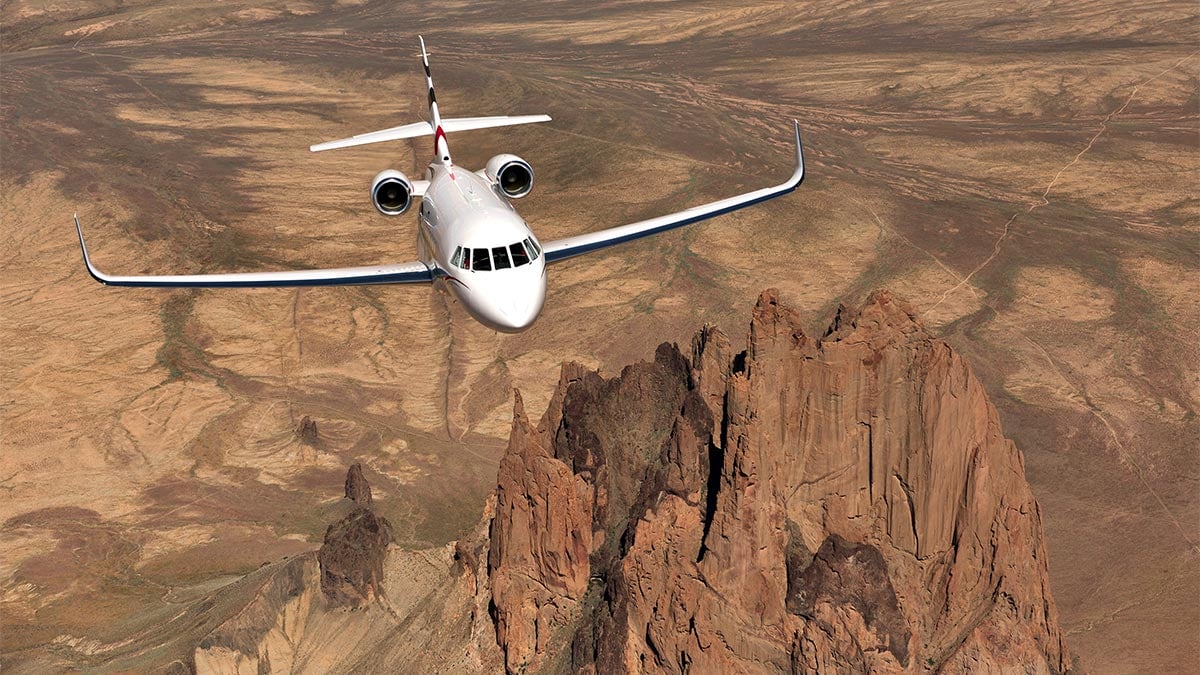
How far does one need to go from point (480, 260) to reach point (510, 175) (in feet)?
40.2

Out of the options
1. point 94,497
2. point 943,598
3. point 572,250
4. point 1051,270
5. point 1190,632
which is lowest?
point 1051,270

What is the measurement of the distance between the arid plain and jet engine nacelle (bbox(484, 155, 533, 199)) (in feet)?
74.0

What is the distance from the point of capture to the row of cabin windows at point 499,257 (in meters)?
40.8

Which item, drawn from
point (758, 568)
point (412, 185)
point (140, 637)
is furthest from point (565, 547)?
point (140, 637)

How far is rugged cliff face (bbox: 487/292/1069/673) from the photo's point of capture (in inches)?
1404

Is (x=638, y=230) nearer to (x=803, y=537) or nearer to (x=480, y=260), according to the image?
(x=480, y=260)

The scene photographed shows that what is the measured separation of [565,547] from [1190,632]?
32021 millimetres

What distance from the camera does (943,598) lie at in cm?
3766

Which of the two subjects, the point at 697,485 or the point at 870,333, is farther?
the point at 697,485

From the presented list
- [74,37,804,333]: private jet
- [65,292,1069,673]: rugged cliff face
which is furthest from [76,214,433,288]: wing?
[65,292,1069,673]: rugged cliff face

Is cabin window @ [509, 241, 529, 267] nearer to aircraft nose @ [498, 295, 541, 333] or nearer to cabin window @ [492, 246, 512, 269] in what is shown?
cabin window @ [492, 246, 512, 269]

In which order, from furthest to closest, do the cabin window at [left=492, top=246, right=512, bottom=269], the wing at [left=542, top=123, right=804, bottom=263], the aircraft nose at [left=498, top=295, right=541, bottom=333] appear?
the wing at [left=542, top=123, right=804, bottom=263]
the cabin window at [left=492, top=246, right=512, bottom=269]
the aircraft nose at [left=498, top=295, right=541, bottom=333]

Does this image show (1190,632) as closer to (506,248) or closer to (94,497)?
(506,248)

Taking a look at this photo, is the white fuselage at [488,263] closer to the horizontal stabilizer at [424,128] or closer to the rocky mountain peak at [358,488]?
the horizontal stabilizer at [424,128]
